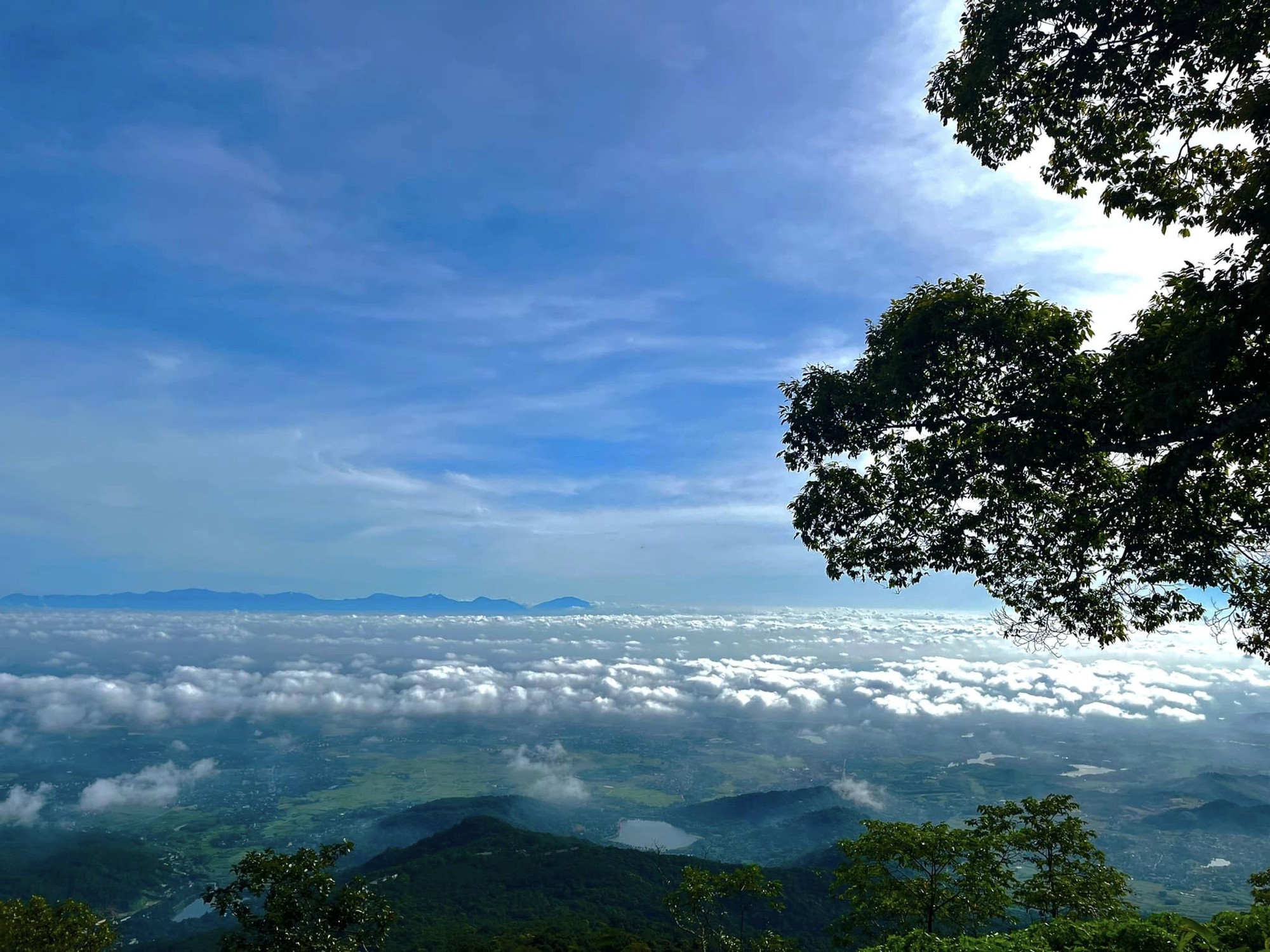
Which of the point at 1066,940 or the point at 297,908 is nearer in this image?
the point at 1066,940

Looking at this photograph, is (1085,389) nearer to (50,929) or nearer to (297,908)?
(297,908)

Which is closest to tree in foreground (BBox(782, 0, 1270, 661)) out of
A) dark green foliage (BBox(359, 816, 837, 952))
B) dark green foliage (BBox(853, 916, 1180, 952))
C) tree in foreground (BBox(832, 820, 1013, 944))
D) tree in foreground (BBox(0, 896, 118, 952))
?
dark green foliage (BBox(853, 916, 1180, 952))

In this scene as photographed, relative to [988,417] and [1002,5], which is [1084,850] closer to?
[988,417]

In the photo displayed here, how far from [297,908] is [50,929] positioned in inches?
605

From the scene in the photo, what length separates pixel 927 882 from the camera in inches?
975

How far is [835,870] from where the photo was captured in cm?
2584

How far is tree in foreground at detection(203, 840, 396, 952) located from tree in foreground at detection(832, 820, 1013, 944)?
17.4 m

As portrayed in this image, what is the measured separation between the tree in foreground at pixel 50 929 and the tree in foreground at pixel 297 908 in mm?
11547

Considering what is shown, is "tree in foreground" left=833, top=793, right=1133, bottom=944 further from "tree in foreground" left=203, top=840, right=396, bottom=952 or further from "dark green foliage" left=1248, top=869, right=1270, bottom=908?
"tree in foreground" left=203, top=840, right=396, bottom=952

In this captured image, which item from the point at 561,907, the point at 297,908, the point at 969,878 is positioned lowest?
the point at 561,907

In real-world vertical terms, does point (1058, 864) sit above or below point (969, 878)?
below

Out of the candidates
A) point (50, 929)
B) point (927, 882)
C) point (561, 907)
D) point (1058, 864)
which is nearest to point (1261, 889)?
point (1058, 864)

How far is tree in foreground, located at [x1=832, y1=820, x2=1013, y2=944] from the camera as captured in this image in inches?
936

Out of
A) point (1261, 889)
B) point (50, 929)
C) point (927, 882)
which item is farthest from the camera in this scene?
point (50, 929)
